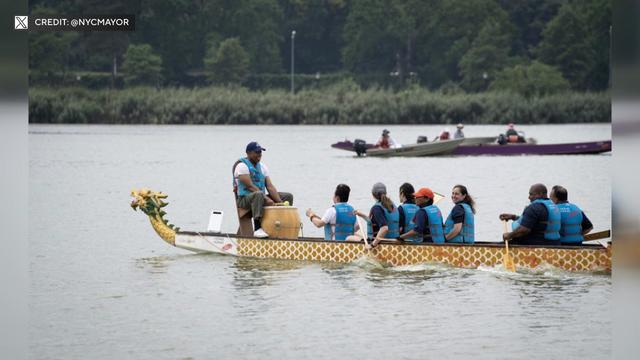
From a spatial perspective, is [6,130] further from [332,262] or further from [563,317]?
[332,262]

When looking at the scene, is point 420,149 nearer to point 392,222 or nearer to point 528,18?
point 392,222

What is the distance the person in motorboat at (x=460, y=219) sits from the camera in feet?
50.0

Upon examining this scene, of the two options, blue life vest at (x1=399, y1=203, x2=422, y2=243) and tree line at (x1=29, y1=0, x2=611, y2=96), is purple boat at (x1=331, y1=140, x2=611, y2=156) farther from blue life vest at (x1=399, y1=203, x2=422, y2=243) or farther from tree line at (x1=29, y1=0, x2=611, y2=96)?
tree line at (x1=29, y1=0, x2=611, y2=96)

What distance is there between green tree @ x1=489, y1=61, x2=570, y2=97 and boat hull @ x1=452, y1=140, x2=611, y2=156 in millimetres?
38851

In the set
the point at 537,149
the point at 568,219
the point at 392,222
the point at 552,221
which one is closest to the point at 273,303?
the point at 392,222

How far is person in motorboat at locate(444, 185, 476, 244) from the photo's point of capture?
15.2m

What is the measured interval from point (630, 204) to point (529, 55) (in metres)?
91.2

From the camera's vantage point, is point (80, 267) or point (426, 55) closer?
point (80, 267)

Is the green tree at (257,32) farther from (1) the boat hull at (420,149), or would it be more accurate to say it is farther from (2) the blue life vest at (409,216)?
(2) the blue life vest at (409,216)

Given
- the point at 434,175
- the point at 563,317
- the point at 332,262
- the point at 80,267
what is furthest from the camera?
the point at 434,175

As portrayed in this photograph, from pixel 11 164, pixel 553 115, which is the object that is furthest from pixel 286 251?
pixel 553 115

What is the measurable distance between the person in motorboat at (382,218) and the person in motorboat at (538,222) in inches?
54.9

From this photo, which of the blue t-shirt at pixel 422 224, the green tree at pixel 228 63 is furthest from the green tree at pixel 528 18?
the blue t-shirt at pixel 422 224

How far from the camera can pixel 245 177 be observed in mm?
16578
